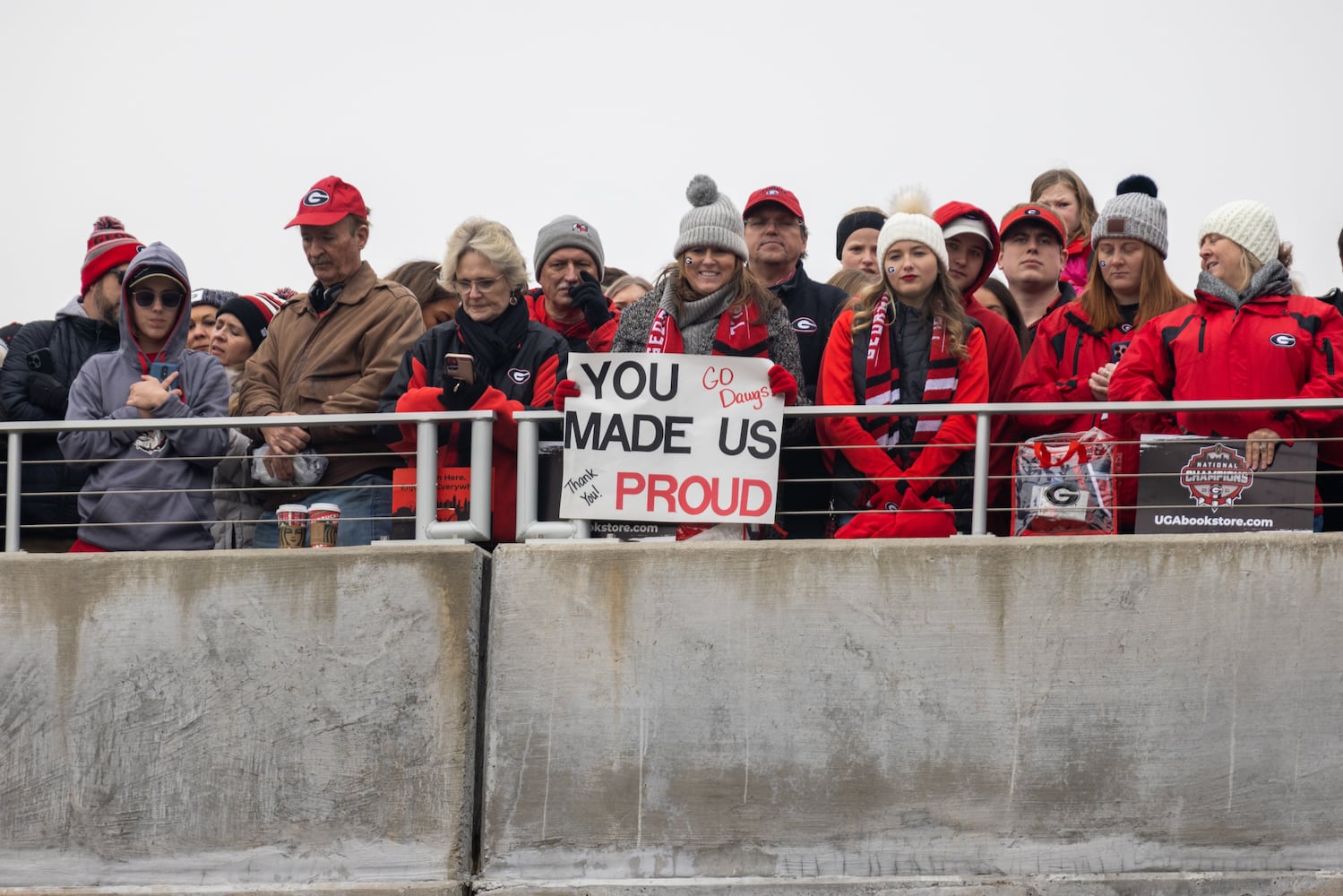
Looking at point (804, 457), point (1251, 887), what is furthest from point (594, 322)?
point (1251, 887)

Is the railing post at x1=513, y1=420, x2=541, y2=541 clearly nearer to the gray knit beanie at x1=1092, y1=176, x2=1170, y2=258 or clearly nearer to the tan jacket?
the tan jacket

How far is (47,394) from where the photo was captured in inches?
373

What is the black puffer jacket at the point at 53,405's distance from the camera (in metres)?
9.27

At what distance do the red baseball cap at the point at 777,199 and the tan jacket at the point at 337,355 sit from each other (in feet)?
5.78

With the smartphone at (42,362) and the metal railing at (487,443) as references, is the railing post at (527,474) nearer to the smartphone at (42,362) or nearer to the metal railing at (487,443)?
the metal railing at (487,443)

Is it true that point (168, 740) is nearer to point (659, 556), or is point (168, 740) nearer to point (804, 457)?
point (659, 556)

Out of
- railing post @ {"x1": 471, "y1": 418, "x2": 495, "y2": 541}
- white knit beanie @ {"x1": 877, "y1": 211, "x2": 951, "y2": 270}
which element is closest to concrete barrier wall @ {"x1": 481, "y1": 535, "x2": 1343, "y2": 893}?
railing post @ {"x1": 471, "y1": 418, "x2": 495, "y2": 541}

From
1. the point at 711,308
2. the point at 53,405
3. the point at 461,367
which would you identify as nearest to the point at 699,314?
Answer: the point at 711,308

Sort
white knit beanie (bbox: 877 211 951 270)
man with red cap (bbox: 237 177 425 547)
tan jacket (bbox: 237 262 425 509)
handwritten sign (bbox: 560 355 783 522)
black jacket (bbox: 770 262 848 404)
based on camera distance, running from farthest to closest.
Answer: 1. tan jacket (bbox: 237 262 425 509)
2. black jacket (bbox: 770 262 848 404)
3. man with red cap (bbox: 237 177 425 547)
4. white knit beanie (bbox: 877 211 951 270)
5. handwritten sign (bbox: 560 355 783 522)

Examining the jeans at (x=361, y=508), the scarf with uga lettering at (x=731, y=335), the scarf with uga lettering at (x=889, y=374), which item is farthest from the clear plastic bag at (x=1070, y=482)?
the jeans at (x=361, y=508)

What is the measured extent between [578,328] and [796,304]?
1135 mm

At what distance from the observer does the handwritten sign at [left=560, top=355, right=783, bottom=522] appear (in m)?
8.21

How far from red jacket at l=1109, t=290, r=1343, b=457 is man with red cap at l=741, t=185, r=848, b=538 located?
4.64 ft

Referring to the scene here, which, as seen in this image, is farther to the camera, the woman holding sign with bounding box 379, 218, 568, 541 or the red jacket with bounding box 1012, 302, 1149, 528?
the red jacket with bounding box 1012, 302, 1149, 528
